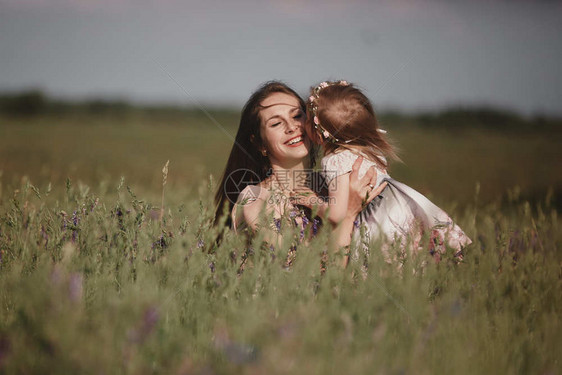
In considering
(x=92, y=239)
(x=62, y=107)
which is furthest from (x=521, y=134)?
(x=62, y=107)

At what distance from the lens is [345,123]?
3693 millimetres

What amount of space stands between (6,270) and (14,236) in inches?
8.5

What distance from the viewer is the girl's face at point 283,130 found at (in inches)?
153

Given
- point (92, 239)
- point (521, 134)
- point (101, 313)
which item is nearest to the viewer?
point (101, 313)

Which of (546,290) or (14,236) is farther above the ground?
(546,290)

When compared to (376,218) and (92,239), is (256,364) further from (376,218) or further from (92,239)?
(376,218)

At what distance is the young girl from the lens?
3268mm

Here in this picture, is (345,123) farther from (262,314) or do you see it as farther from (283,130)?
(262,314)

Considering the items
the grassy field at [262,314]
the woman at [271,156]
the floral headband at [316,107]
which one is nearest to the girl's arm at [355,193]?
the woman at [271,156]

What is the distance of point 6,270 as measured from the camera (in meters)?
2.62

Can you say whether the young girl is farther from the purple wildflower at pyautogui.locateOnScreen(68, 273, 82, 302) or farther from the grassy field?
the purple wildflower at pyautogui.locateOnScreen(68, 273, 82, 302)

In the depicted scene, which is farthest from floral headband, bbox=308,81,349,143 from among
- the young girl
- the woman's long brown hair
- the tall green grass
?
the tall green grass

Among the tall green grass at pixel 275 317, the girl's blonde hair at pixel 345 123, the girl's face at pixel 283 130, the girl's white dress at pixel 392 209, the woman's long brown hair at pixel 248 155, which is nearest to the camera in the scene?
the tall green grass at pixel 275 317

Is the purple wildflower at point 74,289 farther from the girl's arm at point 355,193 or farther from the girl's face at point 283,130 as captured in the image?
the girl's face at point 283,130
